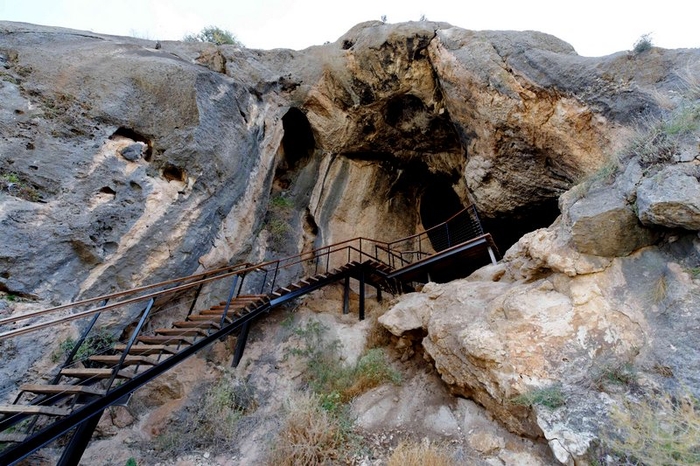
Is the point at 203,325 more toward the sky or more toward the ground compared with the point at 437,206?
more toward the ground

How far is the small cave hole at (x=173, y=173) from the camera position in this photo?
6463 mm

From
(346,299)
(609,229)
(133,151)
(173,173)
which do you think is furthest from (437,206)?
(133,151)

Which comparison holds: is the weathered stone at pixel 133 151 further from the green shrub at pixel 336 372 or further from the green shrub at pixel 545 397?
the green shrub at pixel 545 397

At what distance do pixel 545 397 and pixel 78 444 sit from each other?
16.3ft

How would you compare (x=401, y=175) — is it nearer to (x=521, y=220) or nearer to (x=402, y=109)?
(x=402, y=109)

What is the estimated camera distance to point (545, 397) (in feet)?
11.8

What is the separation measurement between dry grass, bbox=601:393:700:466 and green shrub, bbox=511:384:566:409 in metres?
0.46

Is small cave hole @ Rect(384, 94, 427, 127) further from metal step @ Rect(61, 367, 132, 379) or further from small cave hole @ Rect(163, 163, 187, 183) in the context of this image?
metal step @ Rect(61, 367, 132, 379)

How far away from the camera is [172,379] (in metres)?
5.80

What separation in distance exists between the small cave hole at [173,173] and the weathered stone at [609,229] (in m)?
6.69

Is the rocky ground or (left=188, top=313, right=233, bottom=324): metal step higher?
(left=188, top=313, right=233, bottom=324): metal step

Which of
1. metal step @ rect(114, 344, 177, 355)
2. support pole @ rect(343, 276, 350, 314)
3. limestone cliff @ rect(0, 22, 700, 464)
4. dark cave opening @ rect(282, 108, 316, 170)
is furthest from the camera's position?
dark cave opening @ rect(282, 108, 316, 170)

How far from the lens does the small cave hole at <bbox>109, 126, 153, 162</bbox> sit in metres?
6.27

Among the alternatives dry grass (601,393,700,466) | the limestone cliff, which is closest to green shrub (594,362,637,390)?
the limestone cliff
